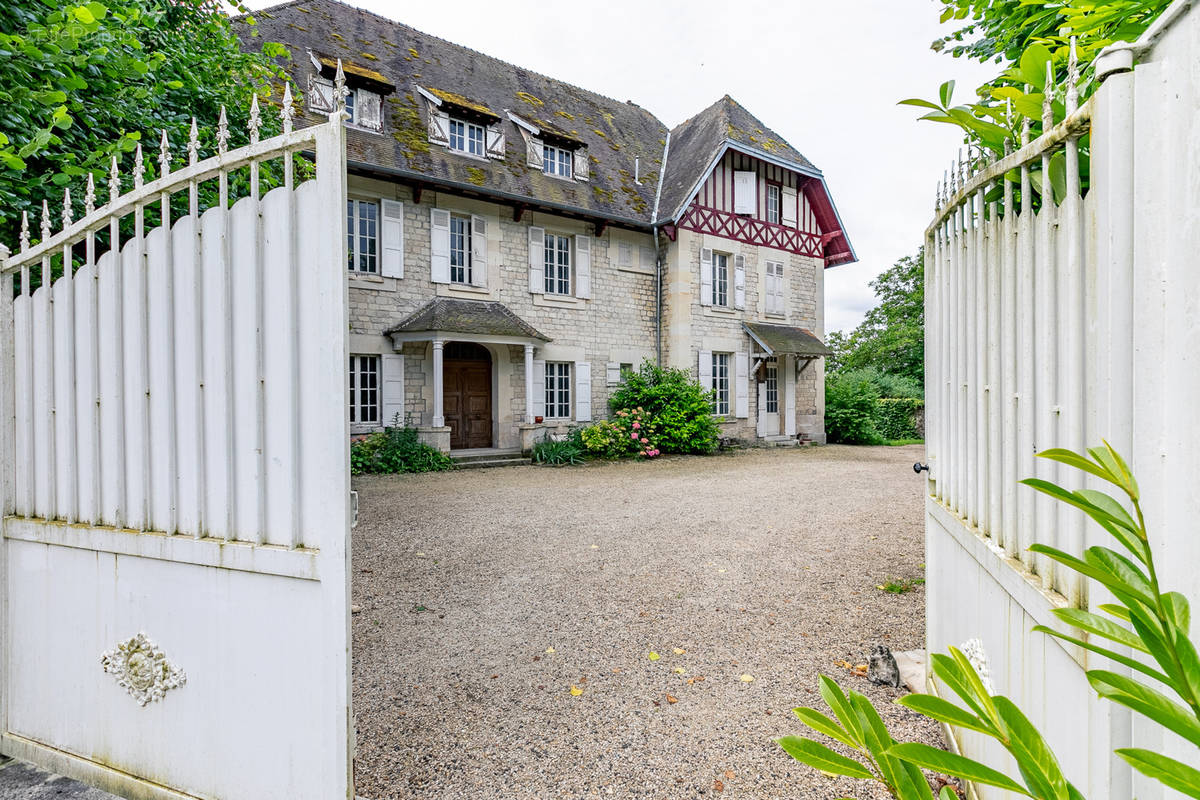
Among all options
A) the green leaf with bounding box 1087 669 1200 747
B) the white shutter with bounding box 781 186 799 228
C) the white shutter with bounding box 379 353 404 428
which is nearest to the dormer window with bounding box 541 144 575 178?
the white shutter with bounding box 379 353 404 428

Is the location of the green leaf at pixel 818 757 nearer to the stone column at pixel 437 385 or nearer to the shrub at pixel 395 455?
the shrub at pixel 395 455

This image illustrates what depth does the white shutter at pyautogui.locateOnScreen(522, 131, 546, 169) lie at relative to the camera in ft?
42.0

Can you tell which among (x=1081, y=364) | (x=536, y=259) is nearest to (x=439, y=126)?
(x=536, y=259)

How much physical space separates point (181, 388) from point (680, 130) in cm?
1647

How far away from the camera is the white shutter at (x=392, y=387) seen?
10750 mm

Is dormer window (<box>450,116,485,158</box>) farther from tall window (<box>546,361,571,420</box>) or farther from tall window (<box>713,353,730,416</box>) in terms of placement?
tall window (<box>713,353,730,416</box>)

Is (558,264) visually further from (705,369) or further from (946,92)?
(946,92)

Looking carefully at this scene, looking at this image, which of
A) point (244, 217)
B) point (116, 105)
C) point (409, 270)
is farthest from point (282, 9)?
point (244, 217)

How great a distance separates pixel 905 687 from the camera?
266cm

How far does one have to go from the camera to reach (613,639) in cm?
332

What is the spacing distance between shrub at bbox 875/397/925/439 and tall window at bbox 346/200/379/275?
1431 centimetres

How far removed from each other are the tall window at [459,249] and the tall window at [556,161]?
7.56 ft

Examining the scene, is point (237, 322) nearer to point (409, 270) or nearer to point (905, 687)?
point (905, 687)

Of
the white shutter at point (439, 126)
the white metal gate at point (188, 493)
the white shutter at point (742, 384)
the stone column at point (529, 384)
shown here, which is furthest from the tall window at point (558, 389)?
the white metal gate at point (188, 493)
